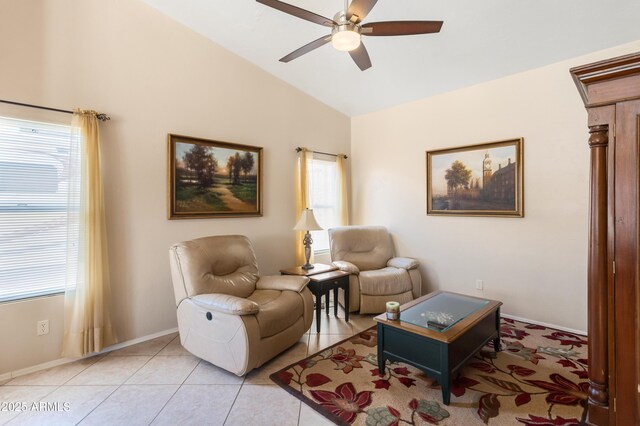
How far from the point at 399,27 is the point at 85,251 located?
10.4 ft

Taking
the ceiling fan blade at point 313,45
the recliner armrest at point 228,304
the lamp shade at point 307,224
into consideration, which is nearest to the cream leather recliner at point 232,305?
the recliner armrest at point 228,304

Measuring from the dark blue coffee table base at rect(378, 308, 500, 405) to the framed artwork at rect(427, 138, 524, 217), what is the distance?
163cm

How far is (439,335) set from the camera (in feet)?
6.73

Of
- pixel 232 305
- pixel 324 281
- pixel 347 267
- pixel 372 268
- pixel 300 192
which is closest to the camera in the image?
pixel 232 305

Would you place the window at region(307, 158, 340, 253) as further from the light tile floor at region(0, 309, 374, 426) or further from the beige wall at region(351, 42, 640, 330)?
the light tile floor at region(0, 309, 374, 426)

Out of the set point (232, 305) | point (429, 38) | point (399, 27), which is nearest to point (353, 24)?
point (399, 27)

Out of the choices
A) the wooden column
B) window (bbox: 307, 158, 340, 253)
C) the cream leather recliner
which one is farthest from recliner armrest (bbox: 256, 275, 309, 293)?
the wooden column

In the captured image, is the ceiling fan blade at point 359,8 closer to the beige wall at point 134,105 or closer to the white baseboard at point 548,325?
the beige wall at point 134,105

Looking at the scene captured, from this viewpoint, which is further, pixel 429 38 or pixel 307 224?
pixel 307 224

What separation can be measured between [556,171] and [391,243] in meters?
2.20

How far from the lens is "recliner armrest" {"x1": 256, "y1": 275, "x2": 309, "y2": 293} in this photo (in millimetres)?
2961

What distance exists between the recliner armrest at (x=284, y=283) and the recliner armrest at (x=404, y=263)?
1.53 meters

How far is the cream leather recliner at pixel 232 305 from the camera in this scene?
90.8 inches

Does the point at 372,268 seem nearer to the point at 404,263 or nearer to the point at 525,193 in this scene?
the point at 404,263
